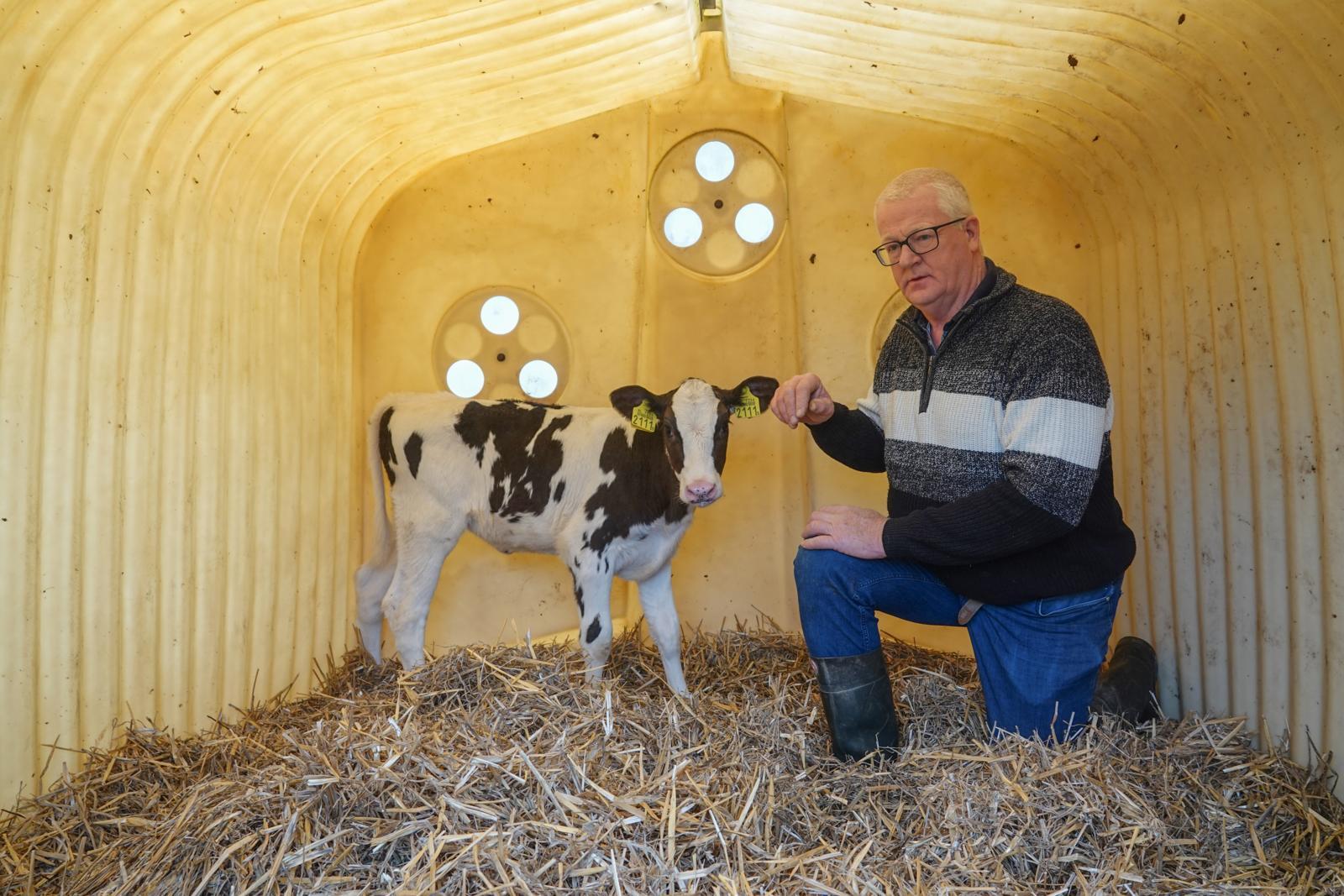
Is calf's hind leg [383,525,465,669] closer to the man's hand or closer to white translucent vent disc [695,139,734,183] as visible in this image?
the man's hand

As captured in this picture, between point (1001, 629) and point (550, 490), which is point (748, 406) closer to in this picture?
point (550, 490)

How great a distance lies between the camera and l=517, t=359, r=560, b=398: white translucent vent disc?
5.58m

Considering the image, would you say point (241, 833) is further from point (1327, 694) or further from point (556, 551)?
point (1327, 694)

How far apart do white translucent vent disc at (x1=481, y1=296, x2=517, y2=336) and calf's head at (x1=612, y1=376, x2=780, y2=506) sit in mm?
1132

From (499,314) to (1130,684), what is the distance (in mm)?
3713

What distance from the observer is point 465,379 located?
5570 mm

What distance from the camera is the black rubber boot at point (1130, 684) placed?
12.0 feet

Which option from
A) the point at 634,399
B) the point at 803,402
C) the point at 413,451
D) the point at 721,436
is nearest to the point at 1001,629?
the point at 803,402

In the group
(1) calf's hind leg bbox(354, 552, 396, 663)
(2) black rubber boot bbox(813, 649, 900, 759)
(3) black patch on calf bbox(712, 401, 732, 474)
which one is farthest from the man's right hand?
(1) calf's hind leg bbox(354, 552, 396, 663)

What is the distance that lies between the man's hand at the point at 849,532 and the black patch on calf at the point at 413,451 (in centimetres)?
242

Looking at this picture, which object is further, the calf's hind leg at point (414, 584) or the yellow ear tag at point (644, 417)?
the calf's hind leg at point (414, 584)

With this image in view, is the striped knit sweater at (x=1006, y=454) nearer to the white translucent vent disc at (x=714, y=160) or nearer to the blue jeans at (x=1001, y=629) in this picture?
the blue jeans at (x=1001, y=629)

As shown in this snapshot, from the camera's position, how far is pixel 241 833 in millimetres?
2535

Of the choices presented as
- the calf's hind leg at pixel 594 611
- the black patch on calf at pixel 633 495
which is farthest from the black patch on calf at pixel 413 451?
the calf's hind leg at pixel 594 611
